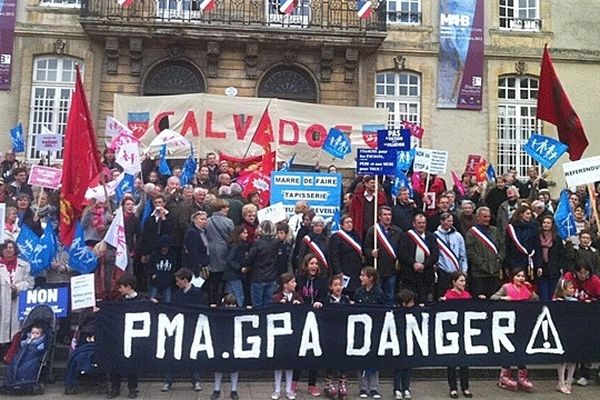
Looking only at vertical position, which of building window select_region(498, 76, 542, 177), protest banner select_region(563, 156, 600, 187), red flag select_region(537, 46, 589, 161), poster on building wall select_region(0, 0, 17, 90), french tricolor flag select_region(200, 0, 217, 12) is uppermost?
french tricolor flag select_region(200, 0, 217, 12)

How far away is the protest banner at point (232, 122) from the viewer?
17000mm

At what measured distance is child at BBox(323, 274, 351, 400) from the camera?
8180mm

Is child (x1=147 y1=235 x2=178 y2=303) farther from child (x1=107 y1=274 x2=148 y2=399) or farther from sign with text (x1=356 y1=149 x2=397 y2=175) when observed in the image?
sign with text (x1=356 y1=149 x2=397 y2=175)

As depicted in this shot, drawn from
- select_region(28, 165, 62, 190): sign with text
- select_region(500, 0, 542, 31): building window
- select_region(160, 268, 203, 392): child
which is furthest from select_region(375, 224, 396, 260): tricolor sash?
select_region(500, 0, 542, 31): building window

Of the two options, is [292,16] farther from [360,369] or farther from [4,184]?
[360,369]

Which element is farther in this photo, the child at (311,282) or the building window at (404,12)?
the building window at (404,12)

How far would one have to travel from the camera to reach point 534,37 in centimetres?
2128

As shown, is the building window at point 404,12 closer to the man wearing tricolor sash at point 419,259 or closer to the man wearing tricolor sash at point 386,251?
the man wearing tricolor sash at point 386,251

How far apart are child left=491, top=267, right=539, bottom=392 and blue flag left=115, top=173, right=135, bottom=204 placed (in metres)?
5.95

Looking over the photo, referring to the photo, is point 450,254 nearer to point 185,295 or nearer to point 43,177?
point 185,295

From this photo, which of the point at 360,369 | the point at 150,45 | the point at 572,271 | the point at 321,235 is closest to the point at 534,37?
the point at 150,45

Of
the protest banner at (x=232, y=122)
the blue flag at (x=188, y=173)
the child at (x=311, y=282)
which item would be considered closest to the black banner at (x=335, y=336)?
the child at (x=311, y=282)

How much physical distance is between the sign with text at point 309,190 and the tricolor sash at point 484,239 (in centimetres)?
258

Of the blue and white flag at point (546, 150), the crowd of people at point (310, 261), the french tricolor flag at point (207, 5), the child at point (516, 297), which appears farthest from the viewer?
the french tricolor flag at point (207, 5)
